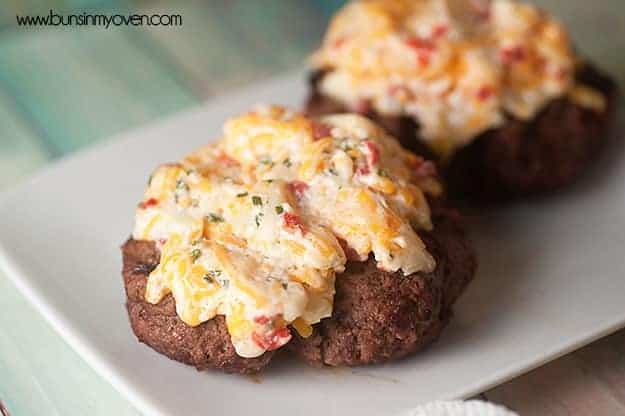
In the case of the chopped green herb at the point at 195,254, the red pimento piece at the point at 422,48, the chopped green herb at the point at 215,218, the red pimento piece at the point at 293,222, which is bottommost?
the chopped green herb at the point at 195,254

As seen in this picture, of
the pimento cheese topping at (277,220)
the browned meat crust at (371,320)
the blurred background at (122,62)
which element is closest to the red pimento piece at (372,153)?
the pimento cheese topping at (277,220)

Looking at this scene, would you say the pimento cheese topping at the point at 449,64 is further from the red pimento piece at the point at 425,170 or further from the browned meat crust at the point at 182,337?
the browned meat crust at the point at 182,337

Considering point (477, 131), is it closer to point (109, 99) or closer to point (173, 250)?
point (173, 250)

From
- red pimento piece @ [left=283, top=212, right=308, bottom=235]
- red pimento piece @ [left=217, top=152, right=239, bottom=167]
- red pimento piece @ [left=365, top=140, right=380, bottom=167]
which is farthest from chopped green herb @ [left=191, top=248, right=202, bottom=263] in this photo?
red pimento piece @ [left=365, top=140, right=380, bottom=167]

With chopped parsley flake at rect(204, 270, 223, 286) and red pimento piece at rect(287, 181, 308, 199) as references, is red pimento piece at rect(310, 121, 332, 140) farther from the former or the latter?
chopped parsley flake at rect(204, 270, 223, 286)

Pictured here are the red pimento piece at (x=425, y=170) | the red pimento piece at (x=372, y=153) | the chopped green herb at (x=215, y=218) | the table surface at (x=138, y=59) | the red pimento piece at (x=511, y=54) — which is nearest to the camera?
the chopped green herb at (x=215, y=218)

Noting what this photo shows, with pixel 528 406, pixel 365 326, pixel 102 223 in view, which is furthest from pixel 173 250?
pixel 528 406

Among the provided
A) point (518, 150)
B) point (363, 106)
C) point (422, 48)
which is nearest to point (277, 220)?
point (363, 106)

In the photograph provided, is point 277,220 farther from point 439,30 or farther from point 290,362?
point 439,30
